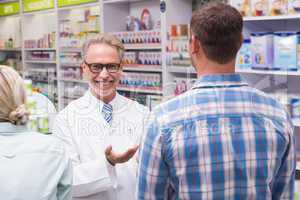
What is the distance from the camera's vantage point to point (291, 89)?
3.67 metres

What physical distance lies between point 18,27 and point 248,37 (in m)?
5.33

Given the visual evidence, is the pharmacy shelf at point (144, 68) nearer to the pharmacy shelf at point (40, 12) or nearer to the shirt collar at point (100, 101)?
the pharmacy shelf at point (40, 12)

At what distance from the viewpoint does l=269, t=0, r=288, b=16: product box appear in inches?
124

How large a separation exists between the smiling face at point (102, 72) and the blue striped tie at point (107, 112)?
2.1 inches

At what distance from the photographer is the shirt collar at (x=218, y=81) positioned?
1292 millimetres

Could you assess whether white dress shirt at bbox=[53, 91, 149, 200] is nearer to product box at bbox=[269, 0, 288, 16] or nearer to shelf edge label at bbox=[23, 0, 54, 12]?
product box at bbox=[269, 0, 288, 16]

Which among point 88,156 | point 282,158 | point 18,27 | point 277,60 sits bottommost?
point 88,156

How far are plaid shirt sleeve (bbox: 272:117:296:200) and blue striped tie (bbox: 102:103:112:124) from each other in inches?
39.9

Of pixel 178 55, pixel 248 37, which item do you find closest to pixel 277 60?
pixel 248 37

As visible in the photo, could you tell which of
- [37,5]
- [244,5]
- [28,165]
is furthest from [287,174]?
[37,5]

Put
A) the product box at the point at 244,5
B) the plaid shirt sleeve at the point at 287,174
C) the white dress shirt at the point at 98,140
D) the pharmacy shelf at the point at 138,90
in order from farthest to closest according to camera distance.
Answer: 1. the pharmacy shelf at the point at 138,90
2. the product box at the point at 244,5
3. the white dress shirt at the point at 98,140
4. the plaid shirt sleeve at the point at 287,174

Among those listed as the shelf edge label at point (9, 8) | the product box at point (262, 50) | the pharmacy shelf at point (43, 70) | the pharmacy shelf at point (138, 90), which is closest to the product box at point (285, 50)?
the product box at point (262, 50)

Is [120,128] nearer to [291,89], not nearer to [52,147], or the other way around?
[52,147]

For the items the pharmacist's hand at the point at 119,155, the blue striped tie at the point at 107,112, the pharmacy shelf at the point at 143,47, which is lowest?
the pharmacist's hand at the point at 119,155
